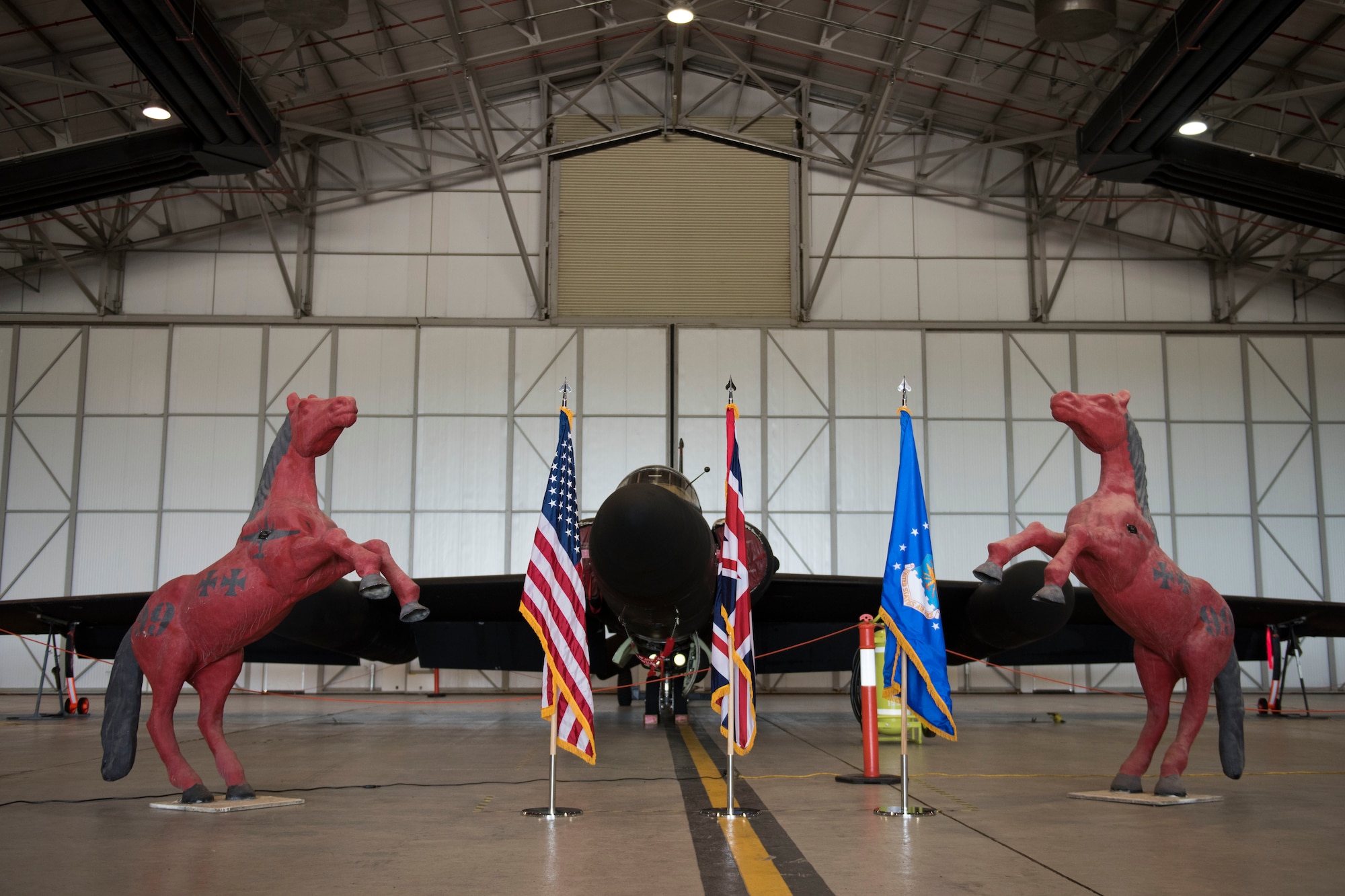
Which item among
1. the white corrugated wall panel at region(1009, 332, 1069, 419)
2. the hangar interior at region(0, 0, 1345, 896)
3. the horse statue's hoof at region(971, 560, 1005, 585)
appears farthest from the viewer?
the white corrugated wall panel at region(1009, 332, 1069, 419)

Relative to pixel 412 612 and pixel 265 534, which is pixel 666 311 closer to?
pixel 265 534

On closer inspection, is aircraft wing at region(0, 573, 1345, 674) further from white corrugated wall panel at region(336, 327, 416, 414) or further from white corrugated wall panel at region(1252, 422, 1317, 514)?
white corrugated wall panel at region(1252, 422, 1317, 514)

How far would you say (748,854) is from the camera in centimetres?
459

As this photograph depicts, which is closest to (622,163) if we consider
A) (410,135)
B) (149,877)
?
(410,135)

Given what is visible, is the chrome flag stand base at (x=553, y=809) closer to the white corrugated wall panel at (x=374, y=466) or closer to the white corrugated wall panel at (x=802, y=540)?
the white corrugated wall panel at (x=802, y=540)

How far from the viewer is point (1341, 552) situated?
2128 centimetres

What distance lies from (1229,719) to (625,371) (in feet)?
52.7

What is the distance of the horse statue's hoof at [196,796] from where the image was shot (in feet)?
19.8

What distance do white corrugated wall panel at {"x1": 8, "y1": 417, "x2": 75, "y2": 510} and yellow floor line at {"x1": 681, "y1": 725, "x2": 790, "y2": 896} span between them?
19.4 meters

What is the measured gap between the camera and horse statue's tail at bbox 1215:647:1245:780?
6.40m

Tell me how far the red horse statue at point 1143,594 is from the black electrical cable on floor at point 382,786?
10.8 ft

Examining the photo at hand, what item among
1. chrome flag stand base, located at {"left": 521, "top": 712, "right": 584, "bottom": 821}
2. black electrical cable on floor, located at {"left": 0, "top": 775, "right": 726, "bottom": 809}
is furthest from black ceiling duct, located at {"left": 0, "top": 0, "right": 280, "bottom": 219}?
chrome flag stand base, located at {"left": 521, "top": 712, "right": 584, "bottom": 821}

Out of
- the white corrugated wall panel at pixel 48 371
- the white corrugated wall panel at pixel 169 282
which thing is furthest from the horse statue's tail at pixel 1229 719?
the white corrugated wall panel at pixel 48 371

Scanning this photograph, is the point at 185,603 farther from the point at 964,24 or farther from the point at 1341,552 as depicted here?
the point at 1341,552
